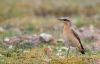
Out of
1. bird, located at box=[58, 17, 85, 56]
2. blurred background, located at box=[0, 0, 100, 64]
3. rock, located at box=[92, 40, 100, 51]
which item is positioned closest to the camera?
bird, located at box=[58, 17, 85, 56]

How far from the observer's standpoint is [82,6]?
23.0m

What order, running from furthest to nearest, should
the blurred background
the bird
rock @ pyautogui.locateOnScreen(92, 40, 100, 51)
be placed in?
the blurred background
rock @ pyautogui.locateOnScreen(92, 40, 100, 51)
the bird

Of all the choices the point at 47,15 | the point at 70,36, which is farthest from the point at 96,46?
the point at 47,15

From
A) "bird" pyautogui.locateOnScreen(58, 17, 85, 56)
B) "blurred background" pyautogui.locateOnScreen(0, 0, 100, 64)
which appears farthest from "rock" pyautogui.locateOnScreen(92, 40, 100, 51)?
"blurred background" pyautogui.locateOnScreen(0, 0, 100, 64)

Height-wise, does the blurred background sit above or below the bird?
above

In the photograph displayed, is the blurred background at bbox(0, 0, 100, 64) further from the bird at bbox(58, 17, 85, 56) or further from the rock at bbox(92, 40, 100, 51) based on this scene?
the bird at bbox(58, 17, 85, 56)

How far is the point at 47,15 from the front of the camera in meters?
22.2

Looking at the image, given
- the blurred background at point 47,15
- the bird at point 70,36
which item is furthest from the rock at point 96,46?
the blurred background at point 47,15

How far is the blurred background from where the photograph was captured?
18181mm

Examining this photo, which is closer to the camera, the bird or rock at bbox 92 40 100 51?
the bird

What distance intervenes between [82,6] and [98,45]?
8738mm

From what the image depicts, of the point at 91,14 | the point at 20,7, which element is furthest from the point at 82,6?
the point at 20,7

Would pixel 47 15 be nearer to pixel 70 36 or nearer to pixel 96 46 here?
pixel 96 46

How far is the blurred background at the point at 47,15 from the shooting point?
59.6 feet
